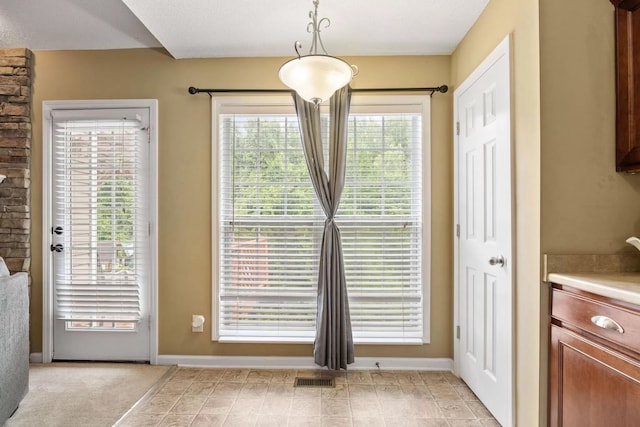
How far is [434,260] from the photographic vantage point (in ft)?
9.25

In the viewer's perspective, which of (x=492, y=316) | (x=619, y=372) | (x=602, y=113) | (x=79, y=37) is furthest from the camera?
(x=79, y=37)

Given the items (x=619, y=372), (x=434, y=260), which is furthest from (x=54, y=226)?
(x=619, y=372)

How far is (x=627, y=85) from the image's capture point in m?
1.59

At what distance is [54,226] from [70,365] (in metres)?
1.08

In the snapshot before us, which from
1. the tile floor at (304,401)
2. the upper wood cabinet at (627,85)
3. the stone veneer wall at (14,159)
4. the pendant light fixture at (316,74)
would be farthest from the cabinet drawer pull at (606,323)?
the stone veneer wall at (14,159)

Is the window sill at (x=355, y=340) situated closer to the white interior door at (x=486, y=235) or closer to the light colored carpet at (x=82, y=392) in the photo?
the white interior door at (x=486, y=235)

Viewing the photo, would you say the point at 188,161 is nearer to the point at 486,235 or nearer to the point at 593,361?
the point at 486,235

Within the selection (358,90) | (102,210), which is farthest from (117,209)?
(358,90)

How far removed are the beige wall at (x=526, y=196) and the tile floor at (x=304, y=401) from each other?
50 cm

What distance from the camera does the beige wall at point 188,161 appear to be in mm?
2822

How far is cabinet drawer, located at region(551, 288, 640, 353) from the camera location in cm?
121

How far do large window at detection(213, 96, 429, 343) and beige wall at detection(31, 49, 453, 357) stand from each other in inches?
4.0

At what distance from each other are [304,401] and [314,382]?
10.3 inches

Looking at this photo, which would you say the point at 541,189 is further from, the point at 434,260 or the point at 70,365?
the point at 70,365
